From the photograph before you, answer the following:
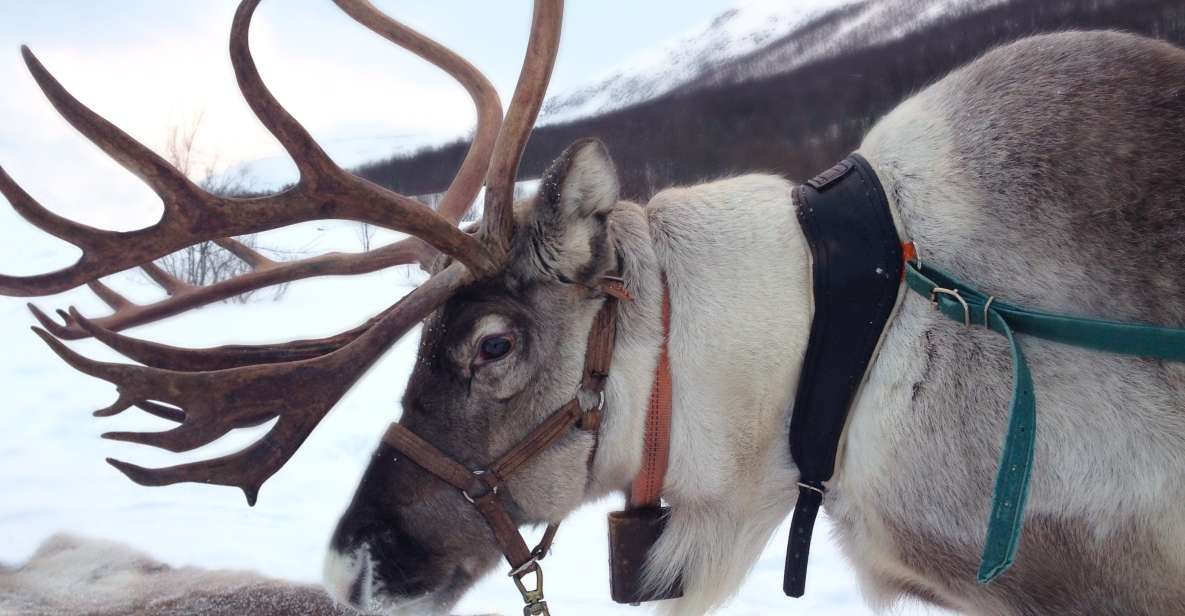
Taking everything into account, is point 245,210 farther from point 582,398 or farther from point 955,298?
point 955,298

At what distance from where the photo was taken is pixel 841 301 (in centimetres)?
178

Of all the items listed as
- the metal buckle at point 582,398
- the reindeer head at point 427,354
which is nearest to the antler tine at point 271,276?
the reindeer head at point 427,354

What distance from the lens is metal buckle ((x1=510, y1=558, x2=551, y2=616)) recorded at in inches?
80.0

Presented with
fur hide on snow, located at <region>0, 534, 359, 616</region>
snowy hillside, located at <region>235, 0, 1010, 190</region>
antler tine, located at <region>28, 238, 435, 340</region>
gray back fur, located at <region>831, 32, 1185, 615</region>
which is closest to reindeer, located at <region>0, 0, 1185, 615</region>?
gray back fur, located at <region>831, 32, 1185, 615</region>

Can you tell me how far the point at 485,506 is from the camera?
197 cm

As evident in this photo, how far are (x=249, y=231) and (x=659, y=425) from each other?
105 centimetres

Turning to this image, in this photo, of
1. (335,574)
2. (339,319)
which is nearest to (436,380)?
(335,574)

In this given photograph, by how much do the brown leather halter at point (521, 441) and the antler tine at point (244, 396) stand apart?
20cm

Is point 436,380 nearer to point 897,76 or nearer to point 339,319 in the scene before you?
point 897,76

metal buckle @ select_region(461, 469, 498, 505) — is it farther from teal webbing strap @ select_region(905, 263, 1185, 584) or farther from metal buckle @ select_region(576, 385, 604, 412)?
teal webbing strap @ select_region(905, 263, 1185, 584)

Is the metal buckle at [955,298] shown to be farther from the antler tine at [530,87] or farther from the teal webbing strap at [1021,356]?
the antler tine at [530,87]

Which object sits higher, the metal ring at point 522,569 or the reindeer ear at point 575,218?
the reindeer ear at point 575,218

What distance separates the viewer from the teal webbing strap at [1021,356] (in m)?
1.57

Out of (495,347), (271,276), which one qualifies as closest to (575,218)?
(495,347)
